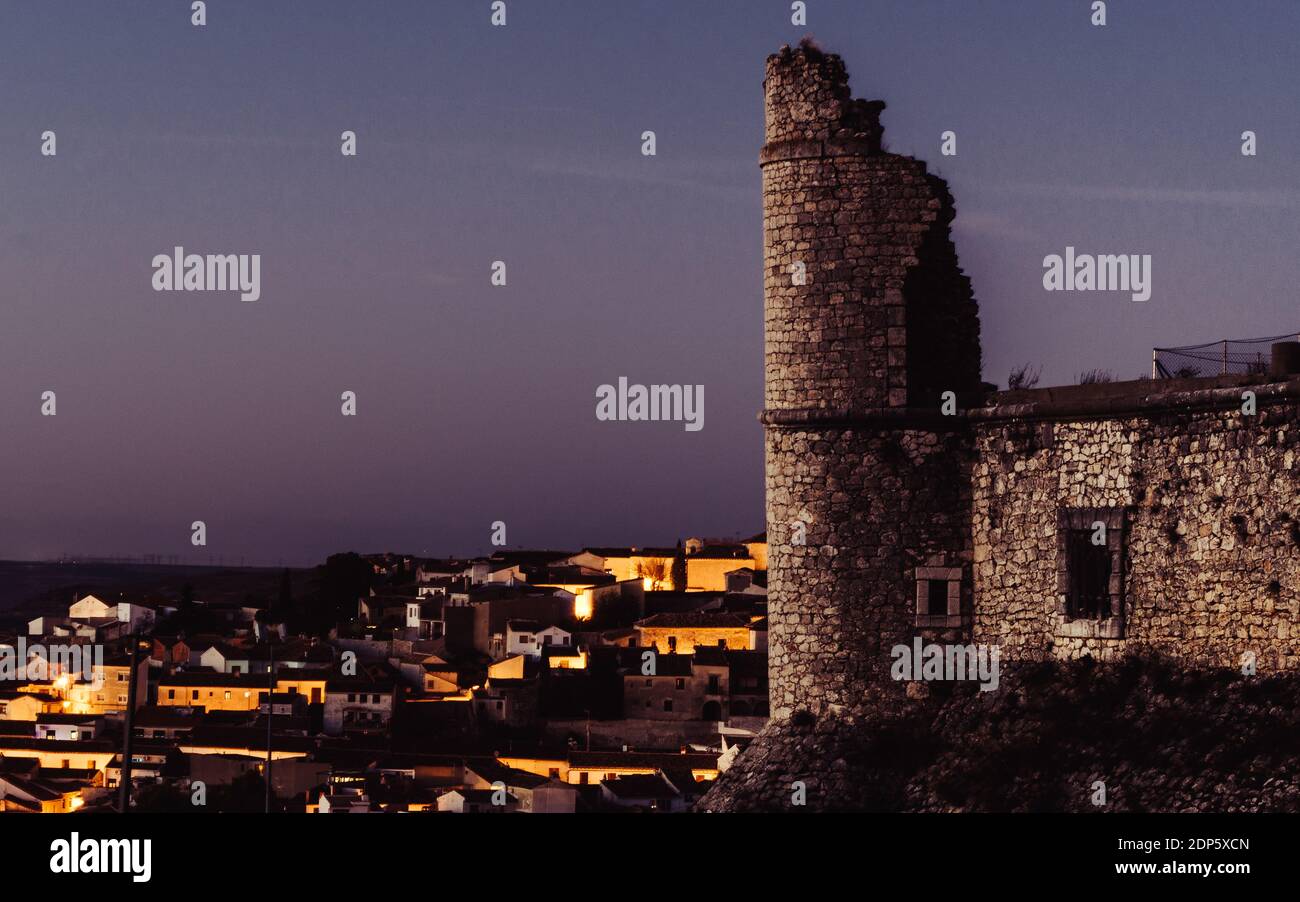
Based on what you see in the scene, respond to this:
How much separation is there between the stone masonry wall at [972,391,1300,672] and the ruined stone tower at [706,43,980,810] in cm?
47

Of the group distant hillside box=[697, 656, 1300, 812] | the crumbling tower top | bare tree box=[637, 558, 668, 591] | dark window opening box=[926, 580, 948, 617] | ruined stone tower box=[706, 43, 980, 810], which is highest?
the crumbling tower top

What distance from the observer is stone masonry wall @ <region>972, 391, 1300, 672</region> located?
1706 cm

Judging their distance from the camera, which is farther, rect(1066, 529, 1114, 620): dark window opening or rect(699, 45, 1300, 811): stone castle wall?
rect(699, 45, 1300, 811): stone castle wall

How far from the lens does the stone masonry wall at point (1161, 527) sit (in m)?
17.1

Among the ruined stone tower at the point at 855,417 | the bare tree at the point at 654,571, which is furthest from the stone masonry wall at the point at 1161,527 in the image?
the bare tree at the point at 654,571

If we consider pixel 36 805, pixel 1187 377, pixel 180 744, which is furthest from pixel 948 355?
pixel 180 744

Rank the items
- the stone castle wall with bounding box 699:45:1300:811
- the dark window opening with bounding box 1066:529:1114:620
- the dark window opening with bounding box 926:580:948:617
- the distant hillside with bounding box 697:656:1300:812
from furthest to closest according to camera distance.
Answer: the dark window opening with bounding box 926:580:948:617
the stone castle wall with bounding box 699:45:1300:811
the dark window opening with bounding box 1066:529:1114:620
the distant hillside with bounding box 697:656:1300:812

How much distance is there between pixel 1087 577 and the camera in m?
18.9

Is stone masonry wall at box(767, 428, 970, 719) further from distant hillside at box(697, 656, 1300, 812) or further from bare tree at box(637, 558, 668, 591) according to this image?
bare tree at box(637, 558, 668, 591)

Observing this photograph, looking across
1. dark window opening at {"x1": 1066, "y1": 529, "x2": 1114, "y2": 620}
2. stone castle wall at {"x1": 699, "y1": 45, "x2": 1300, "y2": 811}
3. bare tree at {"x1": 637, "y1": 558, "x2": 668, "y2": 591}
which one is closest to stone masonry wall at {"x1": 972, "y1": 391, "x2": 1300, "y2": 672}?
stone castle wall at {"x1": 699, "y1": 45, "x2": 1300, "y2": 811}

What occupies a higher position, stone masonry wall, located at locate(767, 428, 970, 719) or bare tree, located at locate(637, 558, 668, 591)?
stone masonry wall, located at locate(767, 428, 970, 719)

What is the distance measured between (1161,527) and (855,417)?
3.27 metres

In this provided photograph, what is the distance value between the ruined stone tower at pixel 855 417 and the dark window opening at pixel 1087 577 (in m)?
1.30

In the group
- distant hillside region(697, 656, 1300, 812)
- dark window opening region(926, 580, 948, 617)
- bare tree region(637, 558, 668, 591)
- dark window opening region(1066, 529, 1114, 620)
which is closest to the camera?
distant hillside region(697, 656, 1300, 812)
